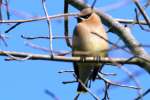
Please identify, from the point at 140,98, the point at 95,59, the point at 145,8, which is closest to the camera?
the point at 140,98

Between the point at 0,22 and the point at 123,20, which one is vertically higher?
the point at 0,22

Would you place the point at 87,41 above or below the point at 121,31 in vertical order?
below

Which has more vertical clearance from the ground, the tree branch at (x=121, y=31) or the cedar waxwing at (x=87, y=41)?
the tree branch at (x=121, y=31)

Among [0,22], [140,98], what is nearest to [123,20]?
[0,22]

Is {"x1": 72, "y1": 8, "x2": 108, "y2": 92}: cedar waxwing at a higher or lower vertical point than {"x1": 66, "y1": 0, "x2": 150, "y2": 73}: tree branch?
lower

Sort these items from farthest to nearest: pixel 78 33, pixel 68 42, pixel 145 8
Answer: pixel 78 33 → pixel 68 42 → pixel 145 8

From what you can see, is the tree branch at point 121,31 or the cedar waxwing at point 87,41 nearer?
the tree branch at point 121,31

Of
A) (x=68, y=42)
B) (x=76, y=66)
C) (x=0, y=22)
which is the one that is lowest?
(x=76, y=66)

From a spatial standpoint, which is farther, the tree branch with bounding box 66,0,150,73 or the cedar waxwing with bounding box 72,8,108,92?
the cedar waxwing with bounding box 72,8,108,92

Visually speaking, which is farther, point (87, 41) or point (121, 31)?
point (87, 41)

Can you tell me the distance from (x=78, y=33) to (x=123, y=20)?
0.88 m

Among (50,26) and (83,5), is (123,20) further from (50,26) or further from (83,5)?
(50,26)

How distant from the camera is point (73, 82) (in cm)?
408

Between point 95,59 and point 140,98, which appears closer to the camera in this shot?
point 140,98
